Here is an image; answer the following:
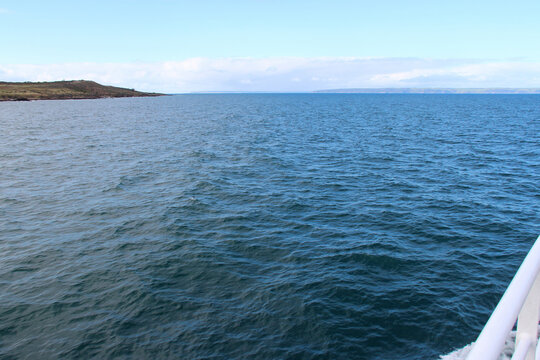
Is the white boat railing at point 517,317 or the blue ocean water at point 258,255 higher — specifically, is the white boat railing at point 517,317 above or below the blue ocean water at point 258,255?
above

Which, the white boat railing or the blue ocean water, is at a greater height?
the white boat railing

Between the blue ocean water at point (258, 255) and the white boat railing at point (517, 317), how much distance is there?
12.7m

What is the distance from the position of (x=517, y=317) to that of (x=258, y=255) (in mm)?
19902

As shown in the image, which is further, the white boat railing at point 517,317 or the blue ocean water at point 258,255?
the blue ocean water at point 258,255

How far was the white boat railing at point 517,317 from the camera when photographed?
2.38 meters

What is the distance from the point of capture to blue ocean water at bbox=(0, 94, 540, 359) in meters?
15.5

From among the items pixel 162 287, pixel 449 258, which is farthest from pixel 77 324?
pixel 449 258

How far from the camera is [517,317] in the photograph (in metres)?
2.92

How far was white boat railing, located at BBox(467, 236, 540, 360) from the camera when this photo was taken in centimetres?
238

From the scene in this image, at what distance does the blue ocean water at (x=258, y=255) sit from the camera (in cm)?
1551

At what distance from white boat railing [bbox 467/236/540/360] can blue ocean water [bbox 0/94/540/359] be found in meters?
12.7

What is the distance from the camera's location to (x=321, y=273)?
20.1 m

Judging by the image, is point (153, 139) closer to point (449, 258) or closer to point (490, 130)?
point (449, 258)

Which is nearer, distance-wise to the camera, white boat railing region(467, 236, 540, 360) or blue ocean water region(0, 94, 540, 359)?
white boat railing region(467, 236, 540, 360)
